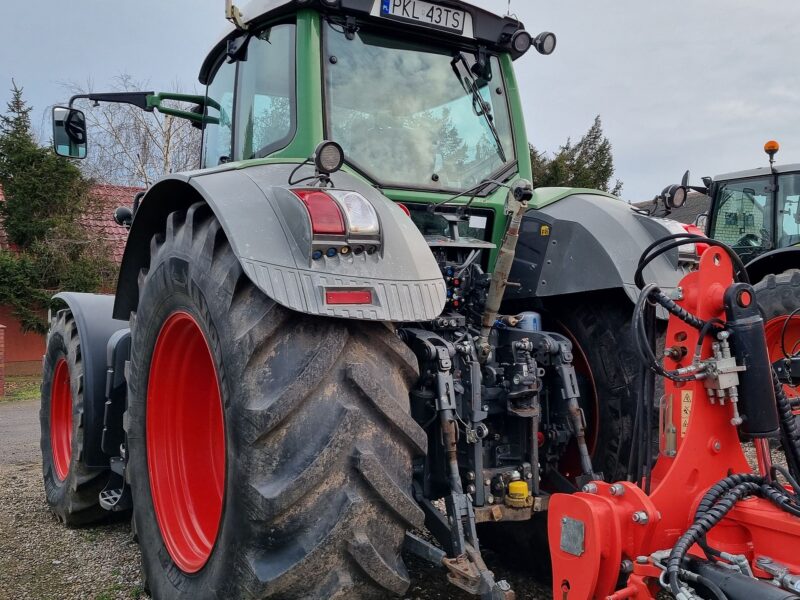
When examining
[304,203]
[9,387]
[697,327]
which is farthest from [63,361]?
[9,387]

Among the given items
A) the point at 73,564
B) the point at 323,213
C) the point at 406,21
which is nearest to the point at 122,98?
the point at 406,21

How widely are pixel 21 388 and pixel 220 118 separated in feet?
37.6

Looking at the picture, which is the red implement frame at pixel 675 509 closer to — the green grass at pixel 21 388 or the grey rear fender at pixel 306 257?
the grey rear fender at pixel 306 257

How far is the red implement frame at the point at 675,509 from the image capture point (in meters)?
1.81

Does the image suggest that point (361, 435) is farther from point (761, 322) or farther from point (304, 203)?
point (761, 322)

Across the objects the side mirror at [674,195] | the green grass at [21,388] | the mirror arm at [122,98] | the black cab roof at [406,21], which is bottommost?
the green grass at [21,388]

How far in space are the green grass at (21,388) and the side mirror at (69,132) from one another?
8.87 m

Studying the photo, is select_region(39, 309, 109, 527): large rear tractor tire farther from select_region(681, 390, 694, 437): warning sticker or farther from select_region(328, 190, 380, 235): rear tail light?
select_region(681, 390, 694, 437): warning sticker

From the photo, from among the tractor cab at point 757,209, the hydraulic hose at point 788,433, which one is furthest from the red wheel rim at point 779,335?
the hydraulic hose at point 788,433

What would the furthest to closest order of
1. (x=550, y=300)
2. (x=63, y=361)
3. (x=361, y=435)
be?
(x=63, y=361) < (x=550, y=300) < (x=361, y=435)

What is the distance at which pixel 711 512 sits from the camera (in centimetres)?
179

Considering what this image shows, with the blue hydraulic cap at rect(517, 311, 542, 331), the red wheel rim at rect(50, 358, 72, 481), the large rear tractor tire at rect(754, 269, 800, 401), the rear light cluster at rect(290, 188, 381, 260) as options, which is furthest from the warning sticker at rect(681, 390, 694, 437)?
the large rear tractor tire at rect(754, 269, 800, 401)

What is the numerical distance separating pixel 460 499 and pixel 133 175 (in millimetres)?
22089

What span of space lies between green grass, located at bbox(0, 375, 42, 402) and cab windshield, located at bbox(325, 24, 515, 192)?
34.6 feet
